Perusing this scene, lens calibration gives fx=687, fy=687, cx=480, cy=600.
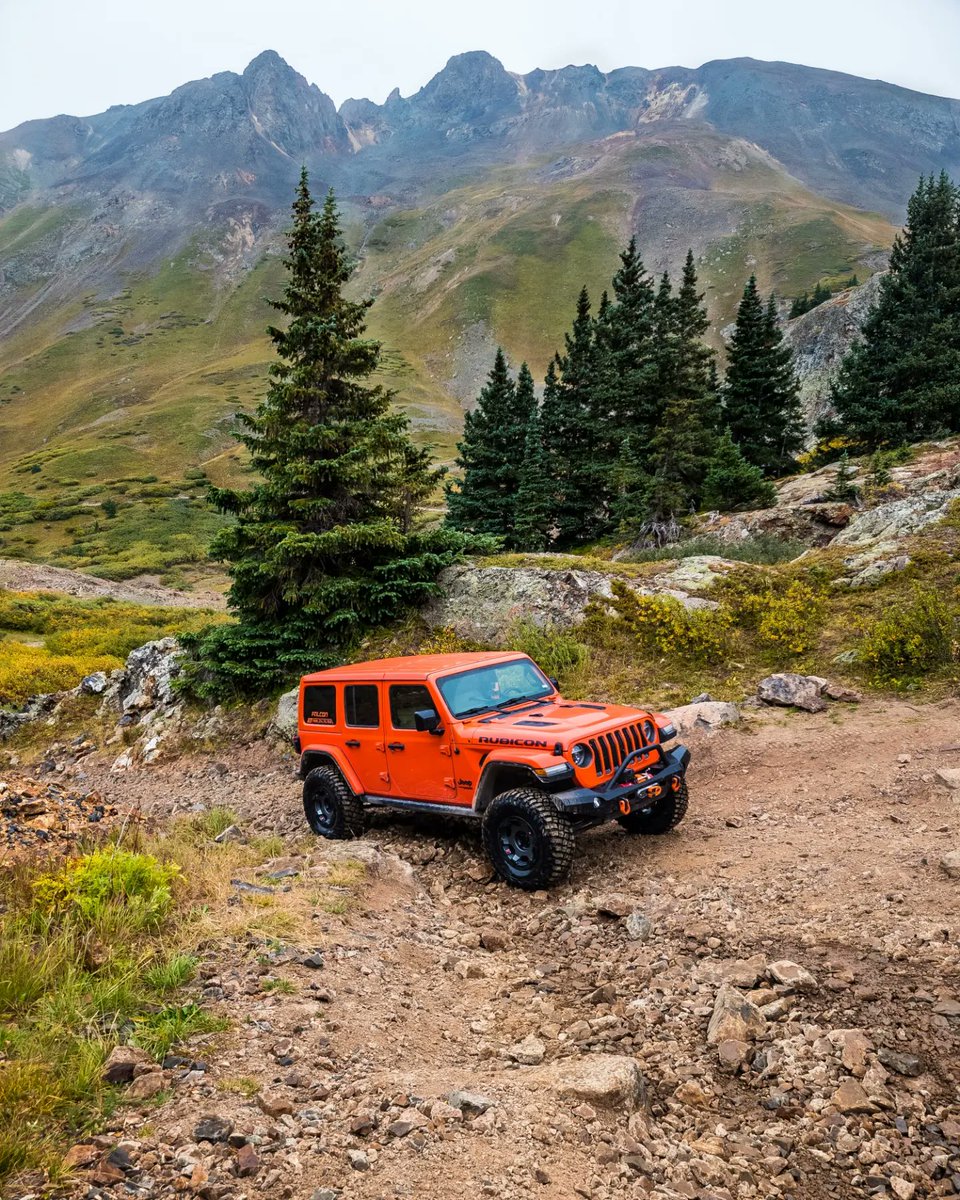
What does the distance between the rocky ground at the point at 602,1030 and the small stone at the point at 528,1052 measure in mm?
16

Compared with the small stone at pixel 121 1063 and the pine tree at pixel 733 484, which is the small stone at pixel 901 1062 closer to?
the small stone at pixel 121 1063

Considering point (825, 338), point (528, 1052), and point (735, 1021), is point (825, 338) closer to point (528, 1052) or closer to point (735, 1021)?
point (735, 1021)

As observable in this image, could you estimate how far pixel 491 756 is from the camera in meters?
7.40

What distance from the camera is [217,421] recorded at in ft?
435

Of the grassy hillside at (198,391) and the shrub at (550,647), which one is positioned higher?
the grassy hillside at (198,391)

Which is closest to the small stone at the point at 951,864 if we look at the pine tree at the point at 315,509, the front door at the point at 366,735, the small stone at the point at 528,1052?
the small stone at the point at 528,1052

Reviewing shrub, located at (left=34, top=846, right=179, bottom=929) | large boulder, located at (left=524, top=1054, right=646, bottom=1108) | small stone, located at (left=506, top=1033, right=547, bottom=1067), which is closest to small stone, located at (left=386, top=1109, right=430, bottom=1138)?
large boulder, located at (left=524, top=1054, right=646, bottom=1108)

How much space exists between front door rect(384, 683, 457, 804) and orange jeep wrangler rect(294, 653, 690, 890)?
0.02 m

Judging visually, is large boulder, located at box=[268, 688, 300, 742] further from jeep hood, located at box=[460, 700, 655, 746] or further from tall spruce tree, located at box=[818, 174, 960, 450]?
tall spruce tree, located at box=[818, 174, 960, 450]

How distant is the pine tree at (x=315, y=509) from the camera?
15.3 meters

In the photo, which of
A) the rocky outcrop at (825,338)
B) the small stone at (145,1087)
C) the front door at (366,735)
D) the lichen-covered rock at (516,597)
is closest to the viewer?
the small stone at (145,1087)

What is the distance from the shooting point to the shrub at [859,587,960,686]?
1107cm

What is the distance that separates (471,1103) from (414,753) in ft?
15.8

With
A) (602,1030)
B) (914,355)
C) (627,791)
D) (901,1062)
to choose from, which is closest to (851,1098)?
(901,1062)
